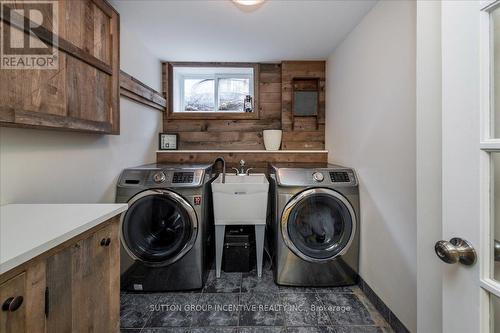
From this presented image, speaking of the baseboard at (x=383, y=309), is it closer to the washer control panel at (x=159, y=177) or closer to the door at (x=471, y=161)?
the door at (x=471, y=161)

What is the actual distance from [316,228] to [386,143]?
891 millimetres

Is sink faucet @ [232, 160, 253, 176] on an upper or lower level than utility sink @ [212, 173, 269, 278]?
upper

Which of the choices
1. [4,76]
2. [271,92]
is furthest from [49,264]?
[271,92]

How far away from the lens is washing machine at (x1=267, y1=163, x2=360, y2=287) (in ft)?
6.51

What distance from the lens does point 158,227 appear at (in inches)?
78.5

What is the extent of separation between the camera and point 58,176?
138cm

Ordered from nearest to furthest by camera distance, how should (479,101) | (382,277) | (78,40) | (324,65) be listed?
(479,101) < (78,40) < (382,277) < (324,65)

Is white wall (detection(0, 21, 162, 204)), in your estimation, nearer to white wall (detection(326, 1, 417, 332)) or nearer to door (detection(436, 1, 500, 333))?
door (detection(436, 1, 500, 333))

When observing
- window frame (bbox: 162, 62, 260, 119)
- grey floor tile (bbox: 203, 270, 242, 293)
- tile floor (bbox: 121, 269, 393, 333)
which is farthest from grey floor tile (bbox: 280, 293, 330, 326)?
window frame (bbox: 162, 62, 260, 119)

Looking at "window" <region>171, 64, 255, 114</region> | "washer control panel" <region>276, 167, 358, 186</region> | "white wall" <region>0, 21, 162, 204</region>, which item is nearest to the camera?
"white wall" <region>0, 21, 162, 204</region>

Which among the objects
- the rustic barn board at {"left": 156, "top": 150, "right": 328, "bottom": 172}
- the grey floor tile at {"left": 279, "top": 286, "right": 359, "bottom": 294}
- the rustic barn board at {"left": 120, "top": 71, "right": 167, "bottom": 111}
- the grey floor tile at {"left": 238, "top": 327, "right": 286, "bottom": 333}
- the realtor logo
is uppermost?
the rustic barn board at {"left": 120, "top": 71, "right": 167, "bottom": 111}

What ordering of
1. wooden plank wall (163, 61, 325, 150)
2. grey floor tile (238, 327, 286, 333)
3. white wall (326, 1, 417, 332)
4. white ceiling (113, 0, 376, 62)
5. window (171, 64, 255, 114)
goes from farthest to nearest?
window (171, 64, 255, 114) → wooden plank wall (163, 61, 325, 150) → white ceiling (113, 0, 376, 62) → grey floor tile (238, 327, 286, 333) → white wall (326, 1, 417, 332)

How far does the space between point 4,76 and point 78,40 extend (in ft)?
1.69

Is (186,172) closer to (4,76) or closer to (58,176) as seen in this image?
(58,176)
